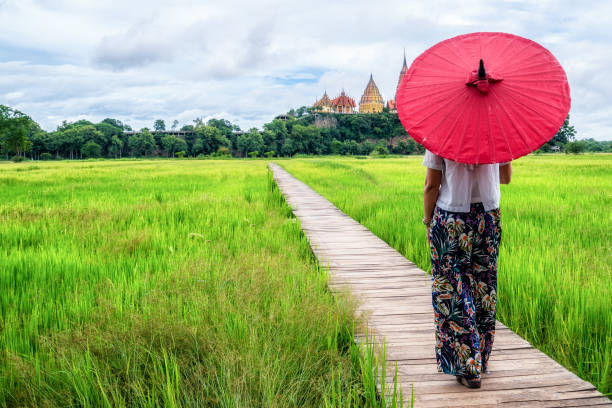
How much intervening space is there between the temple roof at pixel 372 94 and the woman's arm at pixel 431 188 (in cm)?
12477

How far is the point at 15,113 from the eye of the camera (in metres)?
36.5

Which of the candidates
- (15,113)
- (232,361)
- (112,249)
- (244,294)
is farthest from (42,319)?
(15,113)

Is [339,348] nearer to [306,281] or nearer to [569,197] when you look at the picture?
[306,281]

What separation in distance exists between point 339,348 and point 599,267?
239 cm

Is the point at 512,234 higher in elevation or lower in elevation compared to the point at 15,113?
lower

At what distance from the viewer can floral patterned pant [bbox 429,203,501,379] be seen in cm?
169

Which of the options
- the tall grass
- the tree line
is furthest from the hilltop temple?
the tall grass

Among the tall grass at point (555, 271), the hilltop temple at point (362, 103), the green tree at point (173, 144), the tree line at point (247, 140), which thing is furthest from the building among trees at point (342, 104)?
the tall grass at point (555, 271)

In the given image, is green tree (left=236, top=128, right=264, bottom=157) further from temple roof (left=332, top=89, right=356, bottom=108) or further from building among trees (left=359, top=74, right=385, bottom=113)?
building among trees (left=359, top=74, right=385, bottom=113)

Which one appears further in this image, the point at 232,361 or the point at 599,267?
Result: the point at 599,267

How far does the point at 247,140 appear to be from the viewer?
8519 cm

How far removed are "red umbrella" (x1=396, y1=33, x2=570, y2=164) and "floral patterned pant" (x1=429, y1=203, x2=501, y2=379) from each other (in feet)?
1.33

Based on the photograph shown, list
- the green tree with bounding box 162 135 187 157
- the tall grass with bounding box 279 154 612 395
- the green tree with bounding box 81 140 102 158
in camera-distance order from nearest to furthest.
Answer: the tall grass with bounding box 279 154 612 395
the green tree with bounding box 81 140 102 158
the green tree with bounding box 162 135 187 157

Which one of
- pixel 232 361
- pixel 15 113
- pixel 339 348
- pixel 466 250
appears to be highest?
pixel 15 113
